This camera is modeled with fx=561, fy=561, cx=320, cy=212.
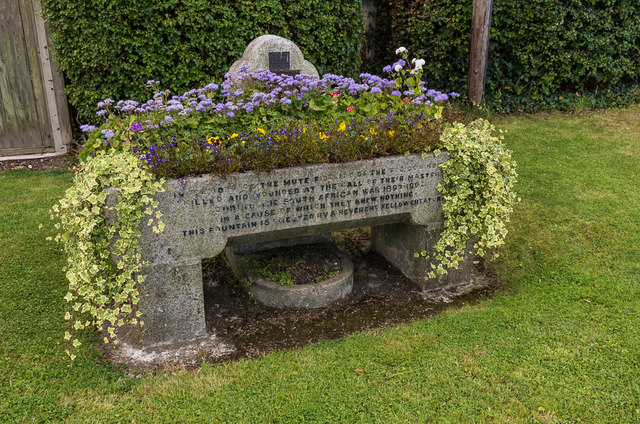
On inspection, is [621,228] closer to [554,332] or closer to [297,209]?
[554,332]

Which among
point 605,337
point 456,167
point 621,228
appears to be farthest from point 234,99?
point 621,228

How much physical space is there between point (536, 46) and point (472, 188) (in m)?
5.26

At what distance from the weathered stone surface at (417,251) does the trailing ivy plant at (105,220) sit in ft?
6.64

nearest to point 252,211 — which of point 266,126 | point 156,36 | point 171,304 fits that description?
point 266,126

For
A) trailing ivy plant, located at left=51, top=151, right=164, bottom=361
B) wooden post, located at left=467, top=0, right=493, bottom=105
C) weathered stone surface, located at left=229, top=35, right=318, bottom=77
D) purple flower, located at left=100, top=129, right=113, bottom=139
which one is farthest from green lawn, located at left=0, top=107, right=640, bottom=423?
wooden post, located at left=467, top=0, right=493, bottom=105

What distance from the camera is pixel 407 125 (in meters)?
4.00

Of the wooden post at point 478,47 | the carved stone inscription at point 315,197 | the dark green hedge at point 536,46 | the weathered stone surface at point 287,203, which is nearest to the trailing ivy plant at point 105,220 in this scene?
the weathered stone surface at point 287,203

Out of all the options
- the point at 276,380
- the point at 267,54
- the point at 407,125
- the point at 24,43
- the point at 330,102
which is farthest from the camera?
the point at 24,43

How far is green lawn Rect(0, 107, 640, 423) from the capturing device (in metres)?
3.13

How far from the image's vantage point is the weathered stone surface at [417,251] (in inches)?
170

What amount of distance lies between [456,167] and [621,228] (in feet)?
7.37

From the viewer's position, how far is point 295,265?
173 inches

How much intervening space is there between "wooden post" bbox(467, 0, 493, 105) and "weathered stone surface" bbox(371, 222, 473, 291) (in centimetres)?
343

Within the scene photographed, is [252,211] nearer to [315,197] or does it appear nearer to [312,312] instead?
[315,197]
